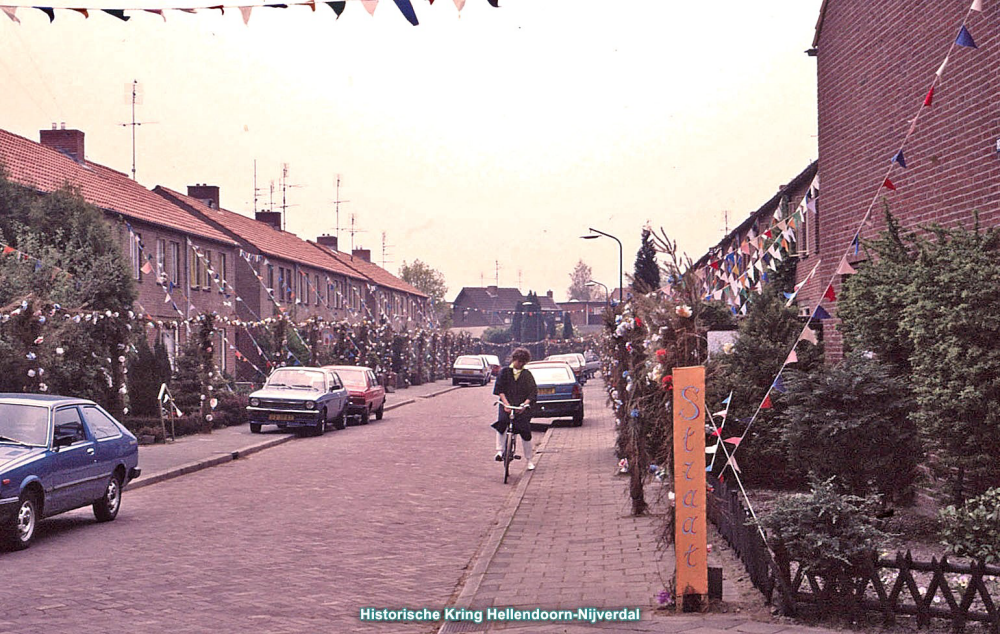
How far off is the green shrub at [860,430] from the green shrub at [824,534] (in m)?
3.11

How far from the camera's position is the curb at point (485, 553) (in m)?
7.58

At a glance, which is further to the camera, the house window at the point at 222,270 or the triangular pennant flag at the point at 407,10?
the house window at the point at 222,270

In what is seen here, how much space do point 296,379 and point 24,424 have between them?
15.5 metres

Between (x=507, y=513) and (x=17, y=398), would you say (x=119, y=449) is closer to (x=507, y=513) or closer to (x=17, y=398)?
(x=17, y=398)

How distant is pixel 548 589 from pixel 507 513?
14.4 feet

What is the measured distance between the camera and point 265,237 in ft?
186

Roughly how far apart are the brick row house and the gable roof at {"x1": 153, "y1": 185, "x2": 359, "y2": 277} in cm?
8

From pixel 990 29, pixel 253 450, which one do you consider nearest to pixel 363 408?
pixel 253 450

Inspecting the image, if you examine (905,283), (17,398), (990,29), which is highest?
(990,29)

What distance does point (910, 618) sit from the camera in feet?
21.3

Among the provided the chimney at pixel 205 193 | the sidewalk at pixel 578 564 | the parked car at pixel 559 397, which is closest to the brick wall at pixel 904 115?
the sidewalk at pixel 578 564

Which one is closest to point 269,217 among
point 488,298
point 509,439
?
point 509,439

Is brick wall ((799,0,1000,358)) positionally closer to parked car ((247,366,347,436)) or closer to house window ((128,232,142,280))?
parked car ((247,366,347,436))

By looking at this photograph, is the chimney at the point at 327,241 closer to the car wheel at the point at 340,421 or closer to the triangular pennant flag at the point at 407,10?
the car wheel at the point at 340,421
